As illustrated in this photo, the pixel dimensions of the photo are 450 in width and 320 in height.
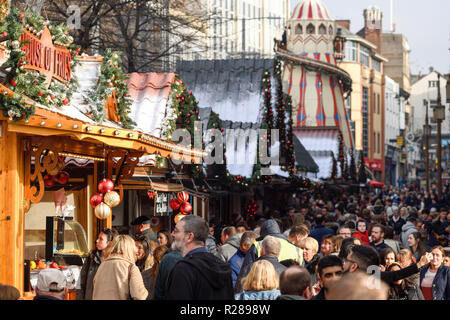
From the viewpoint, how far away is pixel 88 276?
966 cm

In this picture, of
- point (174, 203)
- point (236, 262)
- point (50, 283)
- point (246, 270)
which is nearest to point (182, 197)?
point (174, 203)

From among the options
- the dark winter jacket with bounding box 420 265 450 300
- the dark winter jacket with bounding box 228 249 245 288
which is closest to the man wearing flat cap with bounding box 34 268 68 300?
the dark winter jacket with bounding box 228 249 245 288

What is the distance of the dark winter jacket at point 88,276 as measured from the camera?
375 inches

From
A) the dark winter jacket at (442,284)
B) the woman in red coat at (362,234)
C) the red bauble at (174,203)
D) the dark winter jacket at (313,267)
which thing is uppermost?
the red bauble at (174,203)

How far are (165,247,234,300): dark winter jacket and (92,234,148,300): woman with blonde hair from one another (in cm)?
150

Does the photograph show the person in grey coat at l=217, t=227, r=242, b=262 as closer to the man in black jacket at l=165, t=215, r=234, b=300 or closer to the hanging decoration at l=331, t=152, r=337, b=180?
the man in black jacket at l=165, t=215, r=234, b=300

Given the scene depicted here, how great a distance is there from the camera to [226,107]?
30266 millimetres

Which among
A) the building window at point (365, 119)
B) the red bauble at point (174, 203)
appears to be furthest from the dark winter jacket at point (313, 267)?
the building window at point (365, 119)

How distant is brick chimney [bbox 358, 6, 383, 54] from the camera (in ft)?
319

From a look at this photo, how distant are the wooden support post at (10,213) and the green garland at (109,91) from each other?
2954mm

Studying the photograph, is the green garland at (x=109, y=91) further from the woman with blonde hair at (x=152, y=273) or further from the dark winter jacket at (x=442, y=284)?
the dark winter jacket at (x=442, y=284)

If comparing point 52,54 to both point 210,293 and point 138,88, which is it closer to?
point 210,293

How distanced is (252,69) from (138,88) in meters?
11.1
